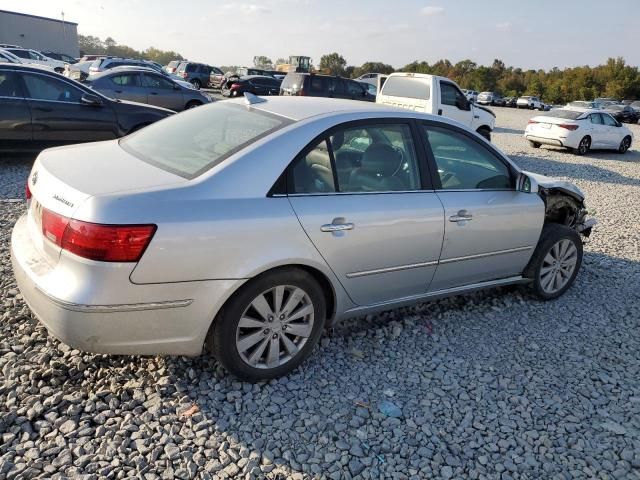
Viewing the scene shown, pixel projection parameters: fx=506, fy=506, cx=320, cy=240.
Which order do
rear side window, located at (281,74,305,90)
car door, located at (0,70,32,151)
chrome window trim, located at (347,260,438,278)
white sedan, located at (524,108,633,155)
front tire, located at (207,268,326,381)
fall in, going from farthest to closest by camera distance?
rear side window, located at (281,74,305,90) < white sedan, located at (524,108,633,155) < car door, located at (0,70,32,151) < chrome window trim, located at (347,260,438,278) < front tire, located at (207,268,326,381)

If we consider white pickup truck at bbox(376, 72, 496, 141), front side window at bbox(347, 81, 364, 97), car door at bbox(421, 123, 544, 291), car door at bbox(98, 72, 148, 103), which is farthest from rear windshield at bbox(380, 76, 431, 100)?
car door at bbox(421, 123, 544, 291)

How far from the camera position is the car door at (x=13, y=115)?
23.6 ft

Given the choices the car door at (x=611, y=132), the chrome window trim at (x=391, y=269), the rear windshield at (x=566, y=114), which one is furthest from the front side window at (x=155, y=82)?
the car door at (x=611, y=132)

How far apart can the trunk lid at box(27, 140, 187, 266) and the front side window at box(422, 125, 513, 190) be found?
1873 mm

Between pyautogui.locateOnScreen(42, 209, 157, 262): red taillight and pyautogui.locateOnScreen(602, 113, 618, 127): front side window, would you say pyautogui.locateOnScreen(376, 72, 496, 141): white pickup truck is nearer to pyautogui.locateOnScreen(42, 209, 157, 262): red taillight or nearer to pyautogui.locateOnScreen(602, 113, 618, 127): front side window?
pyautogui.locateOnScreen(602, 113, 618, 127): front side window

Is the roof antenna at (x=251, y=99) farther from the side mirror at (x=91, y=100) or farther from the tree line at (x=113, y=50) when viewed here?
the tree line at (x=113, y=50)

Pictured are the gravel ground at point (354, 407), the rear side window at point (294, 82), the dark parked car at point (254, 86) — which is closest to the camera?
the gravel ground at point (354, 407)

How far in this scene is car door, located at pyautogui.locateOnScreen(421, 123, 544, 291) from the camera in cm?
357

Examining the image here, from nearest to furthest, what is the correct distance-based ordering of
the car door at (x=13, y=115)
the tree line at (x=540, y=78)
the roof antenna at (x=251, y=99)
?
the roof antenna at (x=251, y=99)
the car door at (x=13, y=115)
the tree line at (x=540, y=78)

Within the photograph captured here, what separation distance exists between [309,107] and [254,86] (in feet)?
76.4

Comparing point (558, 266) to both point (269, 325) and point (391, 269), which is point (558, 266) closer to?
point (391, 269)

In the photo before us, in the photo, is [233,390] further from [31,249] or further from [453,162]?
[453,162]

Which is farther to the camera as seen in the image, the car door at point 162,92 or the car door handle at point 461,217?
the car door at point 162,92

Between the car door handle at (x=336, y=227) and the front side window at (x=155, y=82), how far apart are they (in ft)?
43.2
